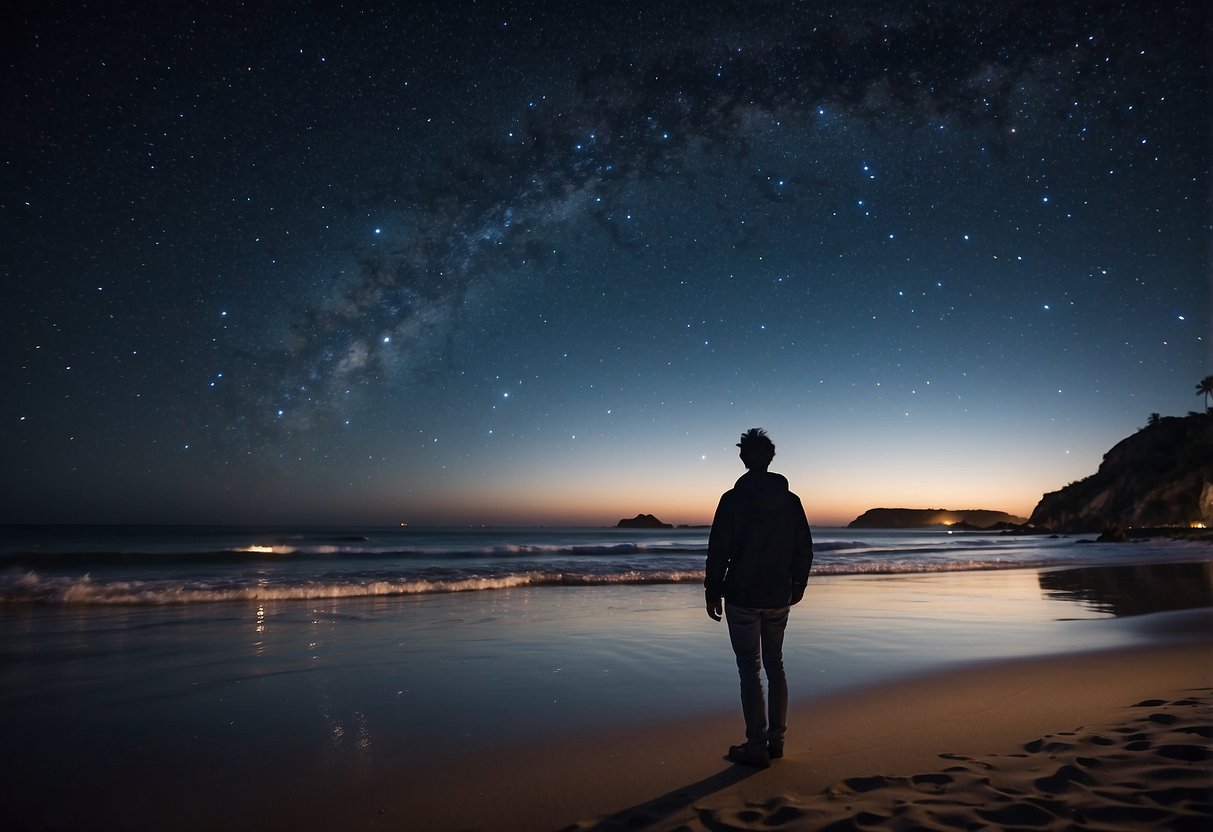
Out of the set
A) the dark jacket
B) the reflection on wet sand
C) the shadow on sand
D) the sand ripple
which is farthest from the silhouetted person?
the reflection on wet sand

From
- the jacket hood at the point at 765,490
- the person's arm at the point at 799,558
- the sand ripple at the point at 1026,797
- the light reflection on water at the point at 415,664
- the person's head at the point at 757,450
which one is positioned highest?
the person's head at the point at 757,450

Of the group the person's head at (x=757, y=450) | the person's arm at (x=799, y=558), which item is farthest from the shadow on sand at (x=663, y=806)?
the person's head at (x=757, y=450)

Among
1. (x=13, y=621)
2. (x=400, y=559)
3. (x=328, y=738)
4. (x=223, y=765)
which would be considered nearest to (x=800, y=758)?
(x=328, y=738)

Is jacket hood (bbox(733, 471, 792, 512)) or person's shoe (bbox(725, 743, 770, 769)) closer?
person's shoe (bbox(725, 743, 770, 769))

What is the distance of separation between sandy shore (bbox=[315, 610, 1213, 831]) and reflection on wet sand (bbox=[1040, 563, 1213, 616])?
8.14 metres

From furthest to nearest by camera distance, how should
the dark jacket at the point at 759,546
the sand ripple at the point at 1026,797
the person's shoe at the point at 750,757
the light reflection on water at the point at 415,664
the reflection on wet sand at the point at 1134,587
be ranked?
the reflection on wet sand at the point at 1134,587 < the light reflection on water at the point at 415,664 < the dark jacket at the point at 759,546 < the person's shoe at the point at 750,757 < the sand ripple at the point at 1026,797

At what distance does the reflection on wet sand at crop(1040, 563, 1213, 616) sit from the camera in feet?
39.2

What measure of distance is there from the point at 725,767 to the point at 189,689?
535 cm

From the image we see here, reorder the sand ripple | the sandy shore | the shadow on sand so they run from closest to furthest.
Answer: the sand ripple
the sandy shore
the shadow on sand

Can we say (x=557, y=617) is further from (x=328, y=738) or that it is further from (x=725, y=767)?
(x=725, y=767)

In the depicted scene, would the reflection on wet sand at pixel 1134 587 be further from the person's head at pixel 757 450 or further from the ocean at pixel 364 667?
the person's head at pixel 757 450

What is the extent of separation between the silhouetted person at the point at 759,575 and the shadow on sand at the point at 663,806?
1.04ft

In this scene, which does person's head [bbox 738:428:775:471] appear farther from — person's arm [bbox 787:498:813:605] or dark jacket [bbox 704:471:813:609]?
person's arm [bbox 787:498:813:605]

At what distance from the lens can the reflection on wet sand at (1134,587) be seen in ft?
39.2
